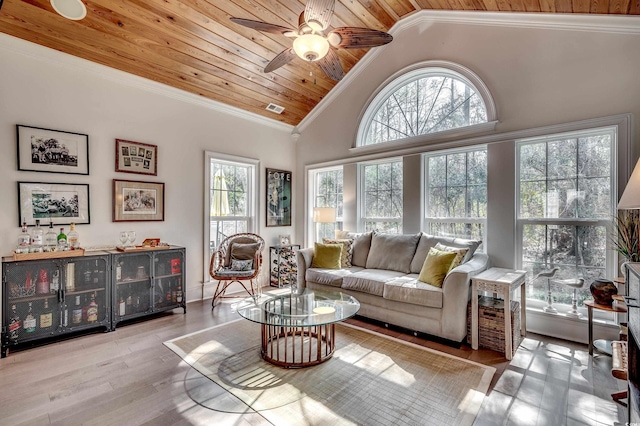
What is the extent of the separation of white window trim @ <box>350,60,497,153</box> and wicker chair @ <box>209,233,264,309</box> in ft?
7.00

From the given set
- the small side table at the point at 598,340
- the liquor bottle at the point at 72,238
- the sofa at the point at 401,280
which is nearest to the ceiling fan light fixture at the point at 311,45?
the sofa at the point at 401,280

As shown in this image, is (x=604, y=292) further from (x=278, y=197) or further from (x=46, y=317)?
(x=46, y=317)

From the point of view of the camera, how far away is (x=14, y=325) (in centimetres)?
272

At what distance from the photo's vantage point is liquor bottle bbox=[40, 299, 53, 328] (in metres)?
2.85

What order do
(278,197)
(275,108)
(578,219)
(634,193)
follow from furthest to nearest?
(278,197) → (275,108) → (578,219) → (634,193)

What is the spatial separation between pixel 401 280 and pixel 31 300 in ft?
11.8

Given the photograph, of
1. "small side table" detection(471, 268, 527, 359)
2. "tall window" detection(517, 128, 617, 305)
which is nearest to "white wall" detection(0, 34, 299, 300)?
"small side table" detection(471, 268, 527, 359)

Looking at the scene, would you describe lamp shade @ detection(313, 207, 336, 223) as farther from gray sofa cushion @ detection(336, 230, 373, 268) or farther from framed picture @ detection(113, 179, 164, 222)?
framed picture @ detection(113, 179, 164, 222)

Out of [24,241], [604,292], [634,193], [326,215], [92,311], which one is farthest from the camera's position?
[326,215]

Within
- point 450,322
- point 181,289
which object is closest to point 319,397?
point 450,322

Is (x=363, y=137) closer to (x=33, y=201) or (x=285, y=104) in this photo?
(x=285, y=104)

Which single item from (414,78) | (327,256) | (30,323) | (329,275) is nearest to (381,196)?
(327,256)

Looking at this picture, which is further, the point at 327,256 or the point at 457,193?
the point at 327,256

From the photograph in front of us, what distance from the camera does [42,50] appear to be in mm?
3117
